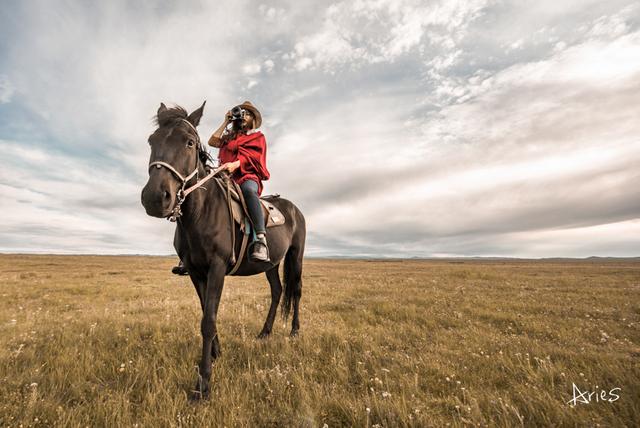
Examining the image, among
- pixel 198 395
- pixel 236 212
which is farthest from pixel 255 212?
pixel 198 395

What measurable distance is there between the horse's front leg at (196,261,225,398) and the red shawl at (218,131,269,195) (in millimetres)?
2051

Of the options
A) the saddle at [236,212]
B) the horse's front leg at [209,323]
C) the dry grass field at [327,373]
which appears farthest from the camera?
the saddle at [236,212]

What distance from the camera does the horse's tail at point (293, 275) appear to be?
732cm

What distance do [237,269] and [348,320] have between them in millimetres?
4148

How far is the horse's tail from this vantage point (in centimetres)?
732

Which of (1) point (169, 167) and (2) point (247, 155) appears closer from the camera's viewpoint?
(1) point (169, 167)

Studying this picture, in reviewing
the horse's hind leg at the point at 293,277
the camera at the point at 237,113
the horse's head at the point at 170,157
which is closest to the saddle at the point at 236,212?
the horse's head at the point at 170,157

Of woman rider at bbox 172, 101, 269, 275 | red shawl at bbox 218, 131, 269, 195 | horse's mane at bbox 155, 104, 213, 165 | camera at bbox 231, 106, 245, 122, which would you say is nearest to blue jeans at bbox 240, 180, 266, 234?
woman rider at bbox 172, 101, 269, 275

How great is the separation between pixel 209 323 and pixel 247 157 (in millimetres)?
3089

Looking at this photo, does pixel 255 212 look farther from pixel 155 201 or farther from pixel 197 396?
pixel 197 396

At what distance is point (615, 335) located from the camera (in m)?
6.52

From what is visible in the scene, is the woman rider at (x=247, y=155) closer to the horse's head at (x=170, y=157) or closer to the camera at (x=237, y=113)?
the camera at (x=237, y=113)

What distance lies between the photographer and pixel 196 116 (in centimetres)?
435

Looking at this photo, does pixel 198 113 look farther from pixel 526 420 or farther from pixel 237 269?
pixel 526 420
